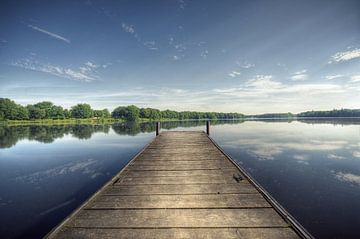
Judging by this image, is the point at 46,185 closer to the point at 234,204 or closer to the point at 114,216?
the point at 114,216

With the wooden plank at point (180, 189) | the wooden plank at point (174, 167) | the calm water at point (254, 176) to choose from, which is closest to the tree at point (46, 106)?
the calm water at point (254, 176)

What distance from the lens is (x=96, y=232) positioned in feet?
10.9

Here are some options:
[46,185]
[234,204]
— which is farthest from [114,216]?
[46,185]

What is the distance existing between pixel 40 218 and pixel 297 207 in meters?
10.3

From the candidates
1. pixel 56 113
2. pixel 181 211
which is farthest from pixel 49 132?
pixel 56 113

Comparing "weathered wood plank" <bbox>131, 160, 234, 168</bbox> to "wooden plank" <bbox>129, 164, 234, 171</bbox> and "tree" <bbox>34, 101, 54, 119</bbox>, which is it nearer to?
"wooden plank" <bbox>129, 164, 234, 171</bbox>

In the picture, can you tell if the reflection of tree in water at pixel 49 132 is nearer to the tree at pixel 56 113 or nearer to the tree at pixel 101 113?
the tree at pixel 56 113

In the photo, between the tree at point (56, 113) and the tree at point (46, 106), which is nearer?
the tree at point (46, 106)

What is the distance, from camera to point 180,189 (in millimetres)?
5191

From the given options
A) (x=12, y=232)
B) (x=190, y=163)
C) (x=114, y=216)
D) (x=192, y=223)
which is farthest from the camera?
(x=190, y=163)

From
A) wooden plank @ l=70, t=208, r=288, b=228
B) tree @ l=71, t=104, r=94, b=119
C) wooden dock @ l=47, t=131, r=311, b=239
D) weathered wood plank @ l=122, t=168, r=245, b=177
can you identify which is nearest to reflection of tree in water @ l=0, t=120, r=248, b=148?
weathered wood plank @ l=122, t=168, r=245, b=177

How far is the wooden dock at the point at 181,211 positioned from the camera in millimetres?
3293

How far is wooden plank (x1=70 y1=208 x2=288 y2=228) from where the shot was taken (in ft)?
11.5

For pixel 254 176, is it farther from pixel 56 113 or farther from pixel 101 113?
pixel 101 113
